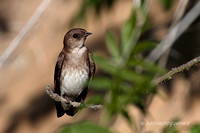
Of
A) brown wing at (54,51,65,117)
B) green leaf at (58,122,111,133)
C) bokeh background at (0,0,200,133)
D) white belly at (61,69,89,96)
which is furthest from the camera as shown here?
bokeh background at (0,0,200,133)

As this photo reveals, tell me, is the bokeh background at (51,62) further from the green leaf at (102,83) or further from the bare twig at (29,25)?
the green leaf at (102,83)

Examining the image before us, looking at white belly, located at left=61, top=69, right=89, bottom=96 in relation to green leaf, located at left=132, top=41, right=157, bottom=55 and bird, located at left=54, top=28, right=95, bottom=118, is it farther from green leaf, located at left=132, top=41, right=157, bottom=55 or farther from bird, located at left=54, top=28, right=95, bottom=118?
green leaf, located at left=132, top=41, right=157, bottom=55

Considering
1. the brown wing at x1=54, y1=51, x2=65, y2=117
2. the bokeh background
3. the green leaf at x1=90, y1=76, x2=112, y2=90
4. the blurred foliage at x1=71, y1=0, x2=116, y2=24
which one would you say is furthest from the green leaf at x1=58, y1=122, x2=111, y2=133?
the bokeh background

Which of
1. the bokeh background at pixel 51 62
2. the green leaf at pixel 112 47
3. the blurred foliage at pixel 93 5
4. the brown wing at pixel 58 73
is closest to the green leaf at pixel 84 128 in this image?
the green leaf at pixel 112 47

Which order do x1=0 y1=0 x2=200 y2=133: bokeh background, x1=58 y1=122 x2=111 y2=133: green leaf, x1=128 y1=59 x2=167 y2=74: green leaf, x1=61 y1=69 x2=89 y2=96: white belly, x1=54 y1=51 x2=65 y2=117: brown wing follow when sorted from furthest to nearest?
1. x1=0 y1=0 x2=200 y2=133: bokeh background
2. x1=54 y1=51 x2=65 y2=117: brown wing
3. x1=61 y1=69 x2=89 y2=96: white belly
4. x1=128 y1=59 x2=167 y2=74: green leaf
5. x1=58 y1=122 x2=111 y2=133: green leaf

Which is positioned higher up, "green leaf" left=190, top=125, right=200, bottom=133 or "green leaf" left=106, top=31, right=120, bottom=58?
"green leaf" left=106, top=31, right=120, bottom=58

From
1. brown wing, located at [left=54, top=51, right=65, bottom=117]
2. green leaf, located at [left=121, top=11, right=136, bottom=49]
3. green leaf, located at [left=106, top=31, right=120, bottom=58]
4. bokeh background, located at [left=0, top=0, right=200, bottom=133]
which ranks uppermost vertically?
bokeh background, located at [left=0, top=0, right=200, bottom=133]

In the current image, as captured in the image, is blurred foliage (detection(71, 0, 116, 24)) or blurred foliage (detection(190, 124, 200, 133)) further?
blurred foliage (detection(71, 0, 116, 24))
